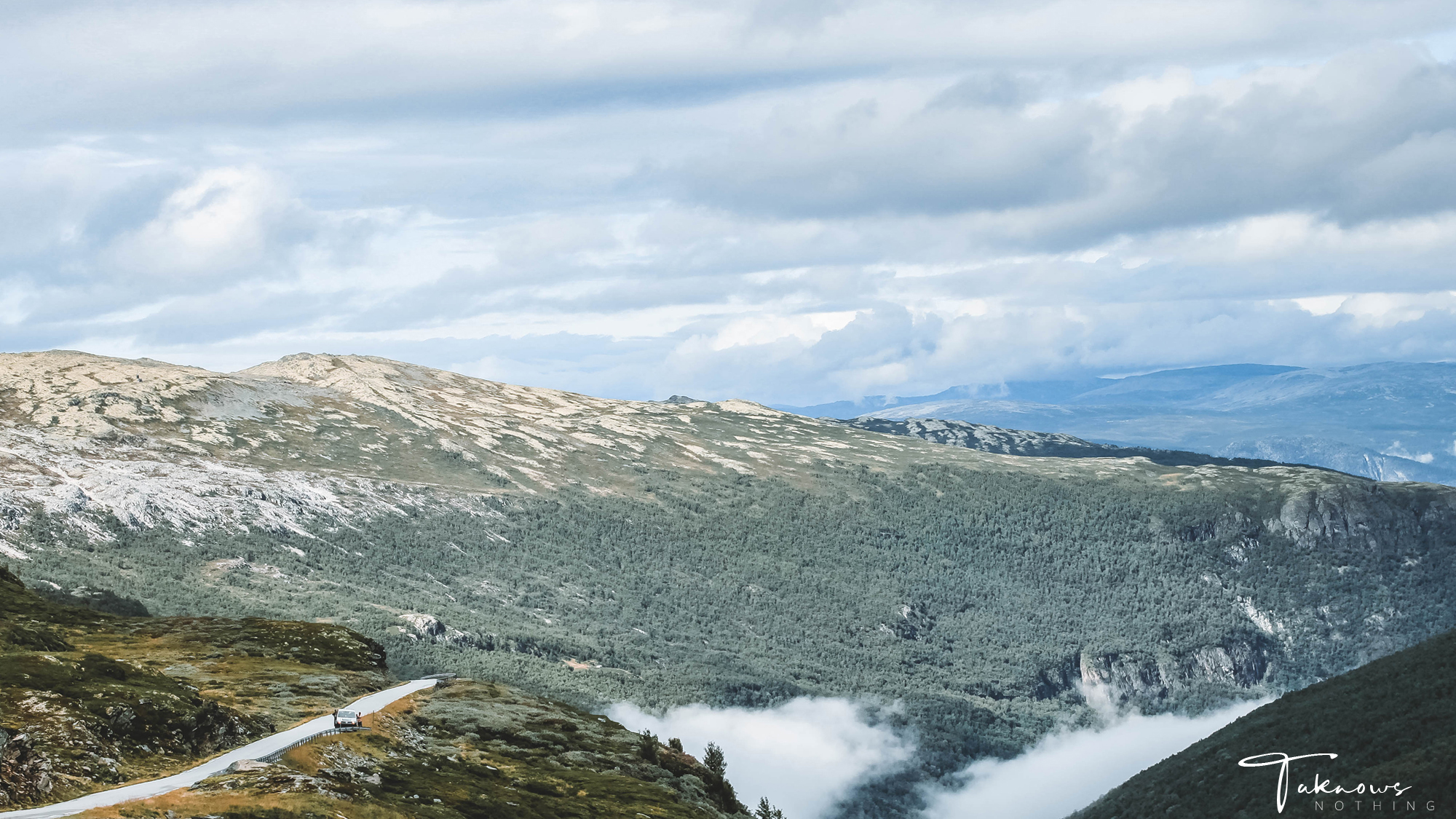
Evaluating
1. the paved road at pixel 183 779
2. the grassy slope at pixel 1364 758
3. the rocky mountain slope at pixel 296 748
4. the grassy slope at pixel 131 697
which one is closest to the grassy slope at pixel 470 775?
the rocky mountain slope at pixel 296 748

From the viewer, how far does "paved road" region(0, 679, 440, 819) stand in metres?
74.4

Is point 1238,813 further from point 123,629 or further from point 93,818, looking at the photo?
point 123,629

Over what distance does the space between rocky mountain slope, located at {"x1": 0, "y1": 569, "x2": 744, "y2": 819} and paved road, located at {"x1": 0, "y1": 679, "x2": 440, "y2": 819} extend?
185cm

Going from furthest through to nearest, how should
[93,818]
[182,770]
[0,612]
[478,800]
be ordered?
1. [0,612]
2. [478,800]
3. [182,770]
4. [93,818]

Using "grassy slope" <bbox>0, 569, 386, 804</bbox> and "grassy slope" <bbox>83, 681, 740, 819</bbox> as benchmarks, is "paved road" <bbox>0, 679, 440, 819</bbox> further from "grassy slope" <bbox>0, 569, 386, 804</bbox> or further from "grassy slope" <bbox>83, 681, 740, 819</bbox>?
"grassy slope" <bbox>83, 681, 740, 819</bbox>

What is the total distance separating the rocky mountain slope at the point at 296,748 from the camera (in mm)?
82625

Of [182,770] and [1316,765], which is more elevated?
[182,770]

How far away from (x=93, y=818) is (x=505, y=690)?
356ft

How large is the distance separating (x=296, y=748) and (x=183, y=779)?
7.98m

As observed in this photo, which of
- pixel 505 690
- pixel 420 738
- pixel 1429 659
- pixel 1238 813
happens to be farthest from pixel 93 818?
pixel 1429 659

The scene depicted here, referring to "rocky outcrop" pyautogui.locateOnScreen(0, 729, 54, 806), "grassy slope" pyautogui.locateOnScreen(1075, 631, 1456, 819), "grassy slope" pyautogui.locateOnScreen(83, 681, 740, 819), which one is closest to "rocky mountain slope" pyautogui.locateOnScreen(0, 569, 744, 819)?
"rocky outcrop" pyautogui.locateOnScreen(0, 729, 54, 806)

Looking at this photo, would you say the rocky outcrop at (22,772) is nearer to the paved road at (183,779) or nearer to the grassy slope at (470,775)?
the paved road at (183,779)

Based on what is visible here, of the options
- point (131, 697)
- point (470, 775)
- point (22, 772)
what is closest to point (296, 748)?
point (22, 772)

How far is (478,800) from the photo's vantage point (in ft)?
318
